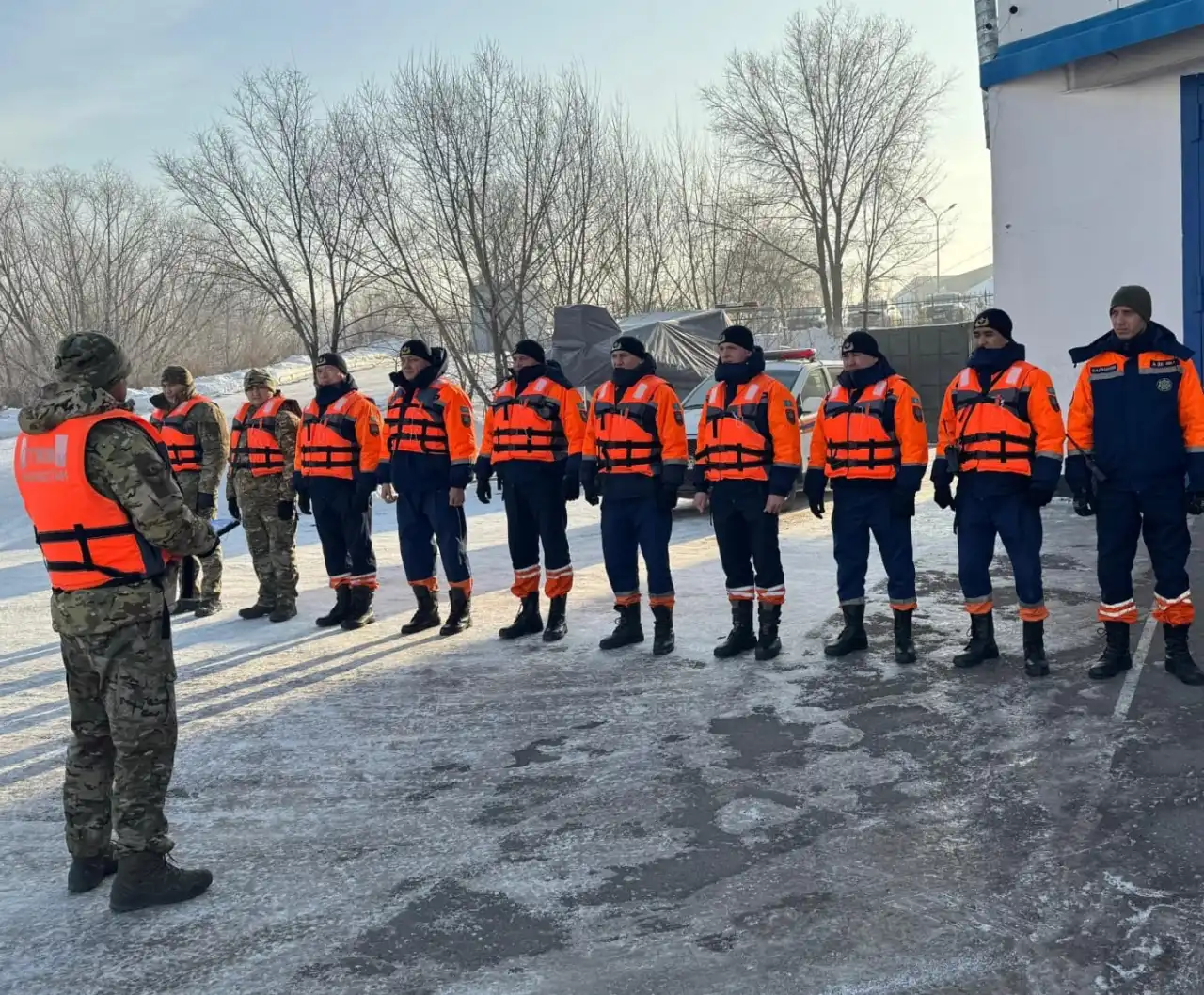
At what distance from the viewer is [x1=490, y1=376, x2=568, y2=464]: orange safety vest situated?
7.29m

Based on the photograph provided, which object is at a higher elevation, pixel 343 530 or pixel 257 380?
pixel 257 380

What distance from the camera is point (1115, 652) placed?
575cm

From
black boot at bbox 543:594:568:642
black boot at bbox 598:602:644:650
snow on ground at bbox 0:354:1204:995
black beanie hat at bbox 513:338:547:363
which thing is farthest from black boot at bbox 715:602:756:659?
black beanie hat at bbox 513:338:547:363

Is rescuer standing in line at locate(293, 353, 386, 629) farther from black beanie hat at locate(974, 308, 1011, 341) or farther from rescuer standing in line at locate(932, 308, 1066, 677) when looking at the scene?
black beanie hat at locate(974, 308, 1011, 341)

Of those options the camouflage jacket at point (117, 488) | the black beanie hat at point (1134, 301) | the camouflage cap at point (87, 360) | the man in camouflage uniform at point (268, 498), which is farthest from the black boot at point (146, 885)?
the black beanie hat at point (1134, 301)

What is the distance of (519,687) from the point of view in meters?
6.23

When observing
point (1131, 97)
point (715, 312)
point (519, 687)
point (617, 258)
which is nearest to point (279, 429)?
point (519, 687)

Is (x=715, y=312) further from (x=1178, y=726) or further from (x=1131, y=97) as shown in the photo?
(x=1178, y=726)

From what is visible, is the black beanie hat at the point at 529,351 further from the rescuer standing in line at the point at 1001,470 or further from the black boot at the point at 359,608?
the rescuer standing in line at the point at 1001,470

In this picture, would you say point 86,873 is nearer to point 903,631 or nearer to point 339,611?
point 339,611

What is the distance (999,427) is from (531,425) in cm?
304

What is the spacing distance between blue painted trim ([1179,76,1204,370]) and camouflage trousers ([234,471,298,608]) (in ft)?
26.5

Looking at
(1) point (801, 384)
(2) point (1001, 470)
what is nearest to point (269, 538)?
(2) point (1001, 470)

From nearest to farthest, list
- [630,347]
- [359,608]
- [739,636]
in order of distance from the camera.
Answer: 1. [739,636]
2. [630,347]
3. [359,608]
